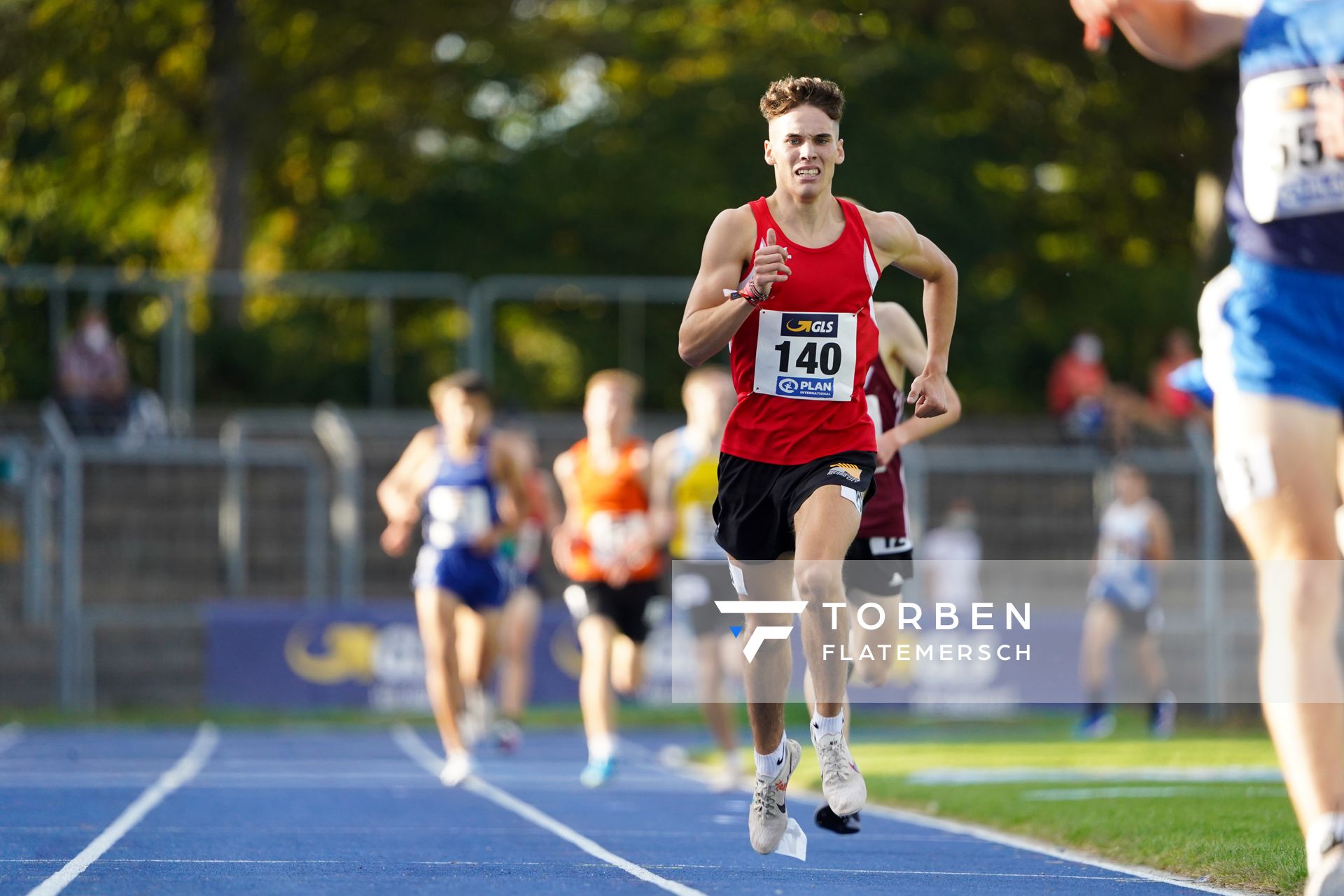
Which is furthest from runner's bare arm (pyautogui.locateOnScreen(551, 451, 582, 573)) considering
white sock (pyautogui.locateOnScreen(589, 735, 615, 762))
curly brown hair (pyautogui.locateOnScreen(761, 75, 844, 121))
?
curly brown hair (pyautogui.locateOnScreen(761, 75, 844, 121))

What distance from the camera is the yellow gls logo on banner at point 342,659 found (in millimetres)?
20031

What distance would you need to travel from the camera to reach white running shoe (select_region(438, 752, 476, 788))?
12.0 metres

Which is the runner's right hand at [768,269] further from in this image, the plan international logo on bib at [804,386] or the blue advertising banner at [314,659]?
the blue advertising banner at [314,659]

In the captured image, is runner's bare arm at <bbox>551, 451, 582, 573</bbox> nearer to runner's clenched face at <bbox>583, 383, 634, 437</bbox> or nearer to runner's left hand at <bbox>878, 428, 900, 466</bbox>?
runner's clenched face at <bbox>583, 383, 634, 437</bbox>

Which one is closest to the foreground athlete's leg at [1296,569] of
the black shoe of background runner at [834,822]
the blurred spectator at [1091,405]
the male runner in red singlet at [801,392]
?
the male runner in red singlet at [801,392]

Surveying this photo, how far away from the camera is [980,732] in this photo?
18953mm

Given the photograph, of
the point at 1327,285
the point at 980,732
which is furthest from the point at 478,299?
the point at 1327,285

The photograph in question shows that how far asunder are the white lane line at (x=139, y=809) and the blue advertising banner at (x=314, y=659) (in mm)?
1732

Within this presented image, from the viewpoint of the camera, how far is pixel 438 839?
28.0 feet

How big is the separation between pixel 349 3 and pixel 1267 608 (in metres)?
25.9

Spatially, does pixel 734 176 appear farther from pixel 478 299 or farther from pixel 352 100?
pixel 478 299

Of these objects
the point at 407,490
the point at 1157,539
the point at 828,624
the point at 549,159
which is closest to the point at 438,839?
the point at 828,624

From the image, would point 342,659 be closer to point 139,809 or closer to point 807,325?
point 139,809

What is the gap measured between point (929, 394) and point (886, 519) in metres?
2.01
